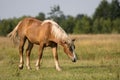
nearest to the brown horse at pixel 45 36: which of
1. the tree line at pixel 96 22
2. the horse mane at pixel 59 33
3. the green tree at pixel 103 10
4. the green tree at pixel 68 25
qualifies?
the horse mane at pixel 59 33

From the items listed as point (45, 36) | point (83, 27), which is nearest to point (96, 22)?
point (83, 27)

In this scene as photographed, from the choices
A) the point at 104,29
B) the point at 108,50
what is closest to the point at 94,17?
the point at 104,29

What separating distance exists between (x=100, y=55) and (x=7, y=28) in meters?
45.4

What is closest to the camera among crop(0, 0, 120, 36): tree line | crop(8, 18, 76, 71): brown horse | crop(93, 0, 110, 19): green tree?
crop(8, 18, 76, 71): brown horse

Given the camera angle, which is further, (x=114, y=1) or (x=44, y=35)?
(x=114, y=1)

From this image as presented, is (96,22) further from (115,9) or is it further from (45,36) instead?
(45,36)

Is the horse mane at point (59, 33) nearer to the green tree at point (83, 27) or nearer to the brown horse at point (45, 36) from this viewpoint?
the brown horse at point (45, 36)

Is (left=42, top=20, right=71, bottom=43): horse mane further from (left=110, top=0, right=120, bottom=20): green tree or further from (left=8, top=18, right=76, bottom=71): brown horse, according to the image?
(left=110, top=0, right=120, bottom=20): green tree

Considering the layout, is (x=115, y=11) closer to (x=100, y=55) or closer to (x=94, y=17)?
(x=94, y=17)

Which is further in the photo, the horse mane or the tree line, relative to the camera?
the tree line

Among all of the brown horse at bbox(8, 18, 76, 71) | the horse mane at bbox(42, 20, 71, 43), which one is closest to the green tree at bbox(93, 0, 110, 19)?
the brown horse at bbox(8, 18, 76, 71)

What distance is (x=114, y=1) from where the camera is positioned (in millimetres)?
71188

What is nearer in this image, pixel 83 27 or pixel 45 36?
pixel 45 36

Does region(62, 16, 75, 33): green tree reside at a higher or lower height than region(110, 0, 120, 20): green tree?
lower
